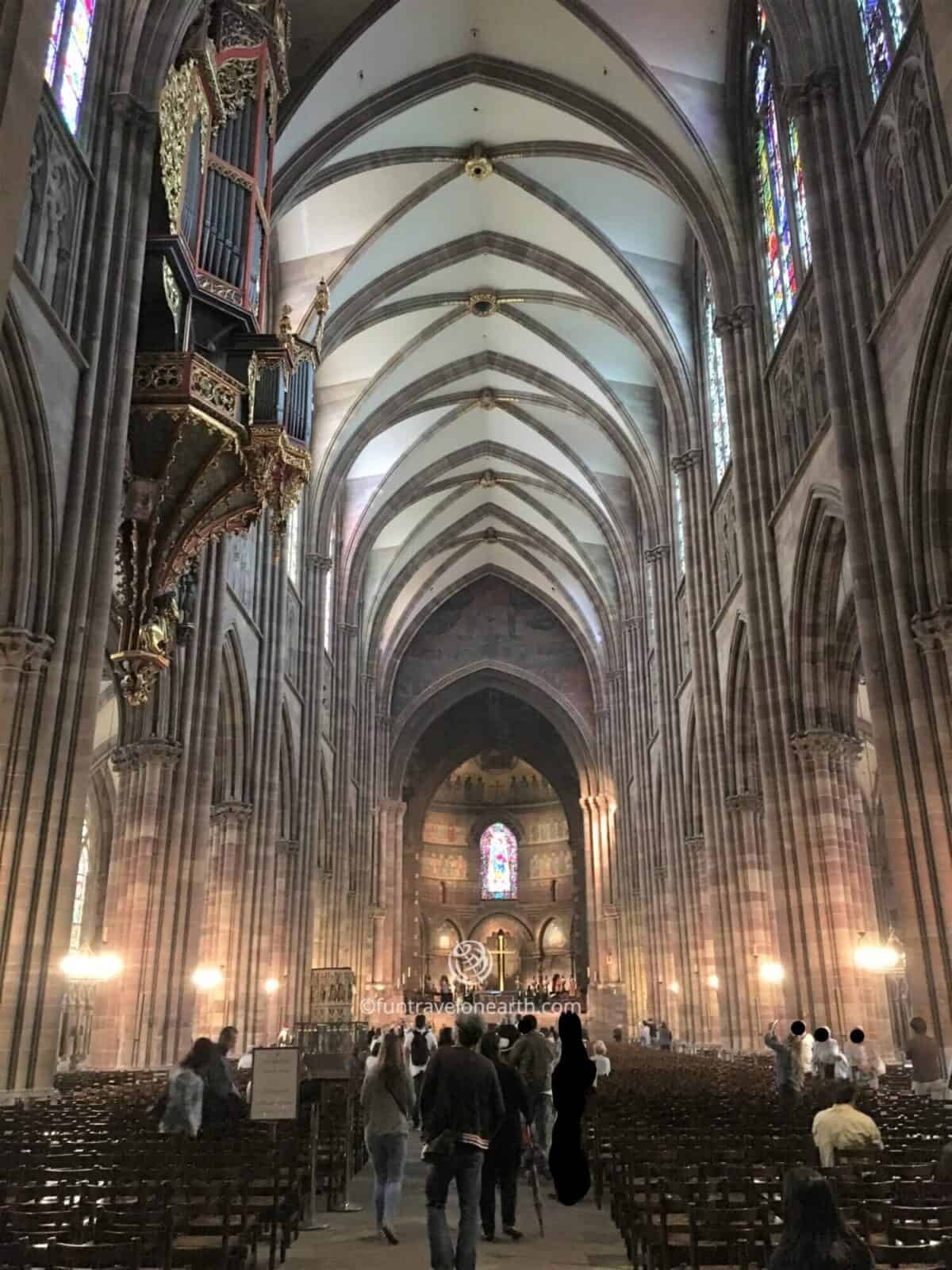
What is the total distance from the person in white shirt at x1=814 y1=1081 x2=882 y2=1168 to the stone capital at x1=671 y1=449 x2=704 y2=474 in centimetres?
2203

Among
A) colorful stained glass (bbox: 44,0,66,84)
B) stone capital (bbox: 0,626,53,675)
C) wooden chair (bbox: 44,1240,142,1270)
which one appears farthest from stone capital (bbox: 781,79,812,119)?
wooden chair (bbox: 44,1240,142,1270)


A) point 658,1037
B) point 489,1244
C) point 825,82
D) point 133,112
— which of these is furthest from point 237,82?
point 658,1037

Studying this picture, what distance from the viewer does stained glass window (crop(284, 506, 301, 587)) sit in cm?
2995

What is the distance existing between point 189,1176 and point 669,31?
908 inches

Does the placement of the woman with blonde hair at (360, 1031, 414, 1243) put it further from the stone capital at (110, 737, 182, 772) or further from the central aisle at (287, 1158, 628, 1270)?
the stone capital at (110, 737, 182, 772)

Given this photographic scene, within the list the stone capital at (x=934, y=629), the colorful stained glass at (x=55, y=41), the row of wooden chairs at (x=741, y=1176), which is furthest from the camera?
the colorful stained glass at (x=55, y=41)

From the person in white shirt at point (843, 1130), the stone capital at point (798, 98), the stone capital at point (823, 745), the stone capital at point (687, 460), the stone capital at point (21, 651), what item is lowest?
the person in white shirt at point (843, 1130)

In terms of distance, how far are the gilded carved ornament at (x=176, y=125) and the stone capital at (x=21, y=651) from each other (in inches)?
235

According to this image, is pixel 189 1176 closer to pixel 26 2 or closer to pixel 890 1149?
pixel 890 1149

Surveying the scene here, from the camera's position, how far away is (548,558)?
4794 centimetres

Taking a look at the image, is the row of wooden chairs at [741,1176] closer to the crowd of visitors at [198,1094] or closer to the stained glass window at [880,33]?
the crowd of visitors at [198,1094]

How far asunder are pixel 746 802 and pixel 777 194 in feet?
41.0

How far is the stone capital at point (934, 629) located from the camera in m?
13.5

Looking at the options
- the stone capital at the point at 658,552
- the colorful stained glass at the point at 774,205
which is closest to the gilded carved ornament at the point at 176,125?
the colorful stained glass at the point at 774,205
